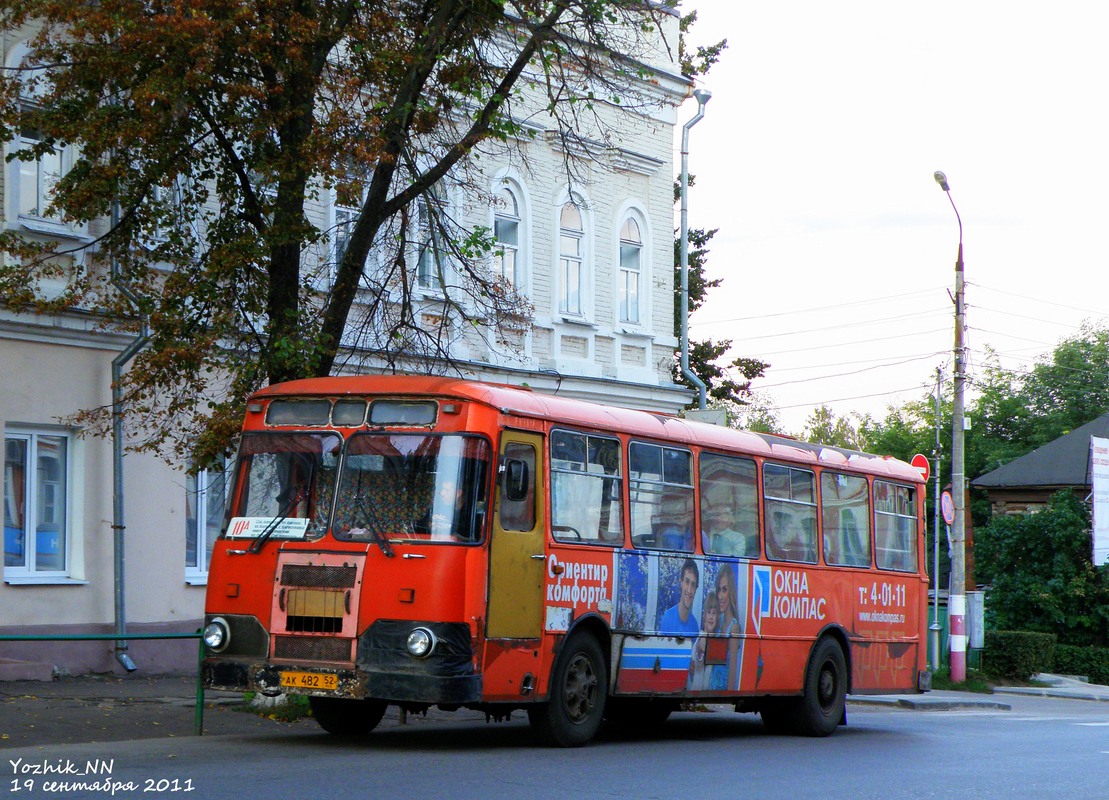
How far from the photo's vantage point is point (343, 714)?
13836 mm

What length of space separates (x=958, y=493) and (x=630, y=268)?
749 centimetres

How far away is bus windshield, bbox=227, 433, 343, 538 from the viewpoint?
41.7ft

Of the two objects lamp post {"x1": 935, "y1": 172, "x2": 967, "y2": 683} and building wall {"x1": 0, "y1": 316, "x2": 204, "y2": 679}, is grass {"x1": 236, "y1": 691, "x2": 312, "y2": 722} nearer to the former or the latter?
building wall {"x1": 0, "y1": 316, "x2": 204, "y2": 679}

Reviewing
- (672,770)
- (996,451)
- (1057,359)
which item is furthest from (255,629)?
(1057,359)

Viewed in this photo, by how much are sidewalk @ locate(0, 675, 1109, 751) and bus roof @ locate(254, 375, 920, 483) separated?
3.20m

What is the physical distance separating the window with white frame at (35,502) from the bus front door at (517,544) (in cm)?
838

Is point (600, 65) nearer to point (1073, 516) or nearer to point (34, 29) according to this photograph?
point (34, 29)

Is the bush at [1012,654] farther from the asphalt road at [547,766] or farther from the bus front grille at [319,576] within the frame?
the bus front grille at [319,576]

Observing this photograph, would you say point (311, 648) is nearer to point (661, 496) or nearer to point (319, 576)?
point (319, 576)

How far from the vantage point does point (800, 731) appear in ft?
56.0

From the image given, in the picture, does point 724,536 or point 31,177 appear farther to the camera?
point 31,177

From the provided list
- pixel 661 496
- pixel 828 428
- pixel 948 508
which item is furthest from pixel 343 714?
pixel 828 428

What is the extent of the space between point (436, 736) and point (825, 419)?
105 meters

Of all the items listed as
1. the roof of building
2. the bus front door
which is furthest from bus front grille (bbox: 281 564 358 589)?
the roof of building
